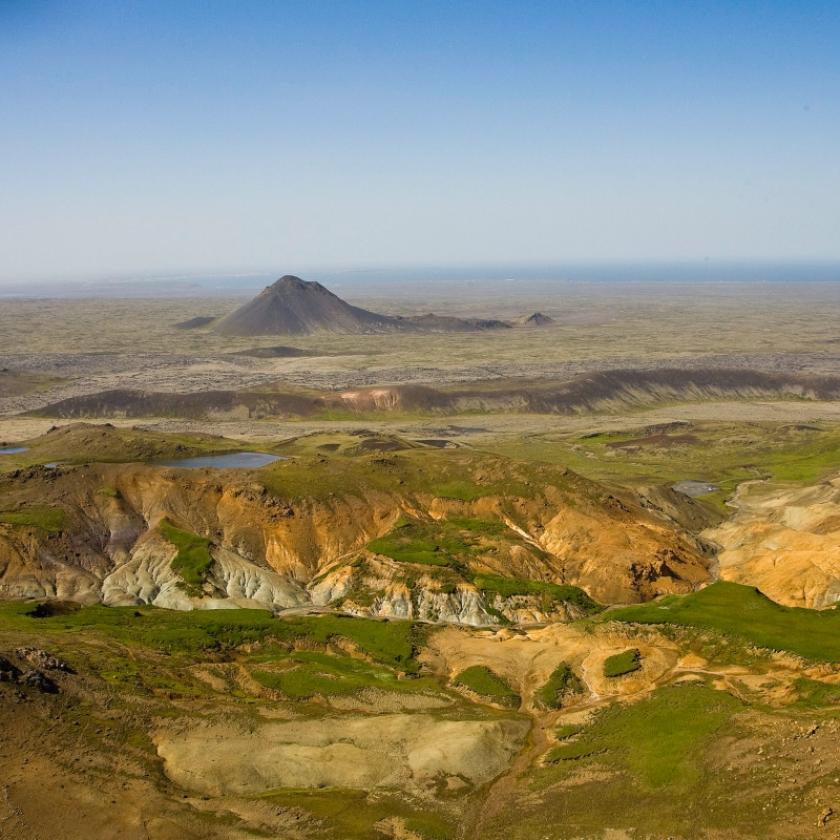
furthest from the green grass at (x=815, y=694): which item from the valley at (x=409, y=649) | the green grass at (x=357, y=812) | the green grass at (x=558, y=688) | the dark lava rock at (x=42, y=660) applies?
the dark lava rock at (x=42, y=660)

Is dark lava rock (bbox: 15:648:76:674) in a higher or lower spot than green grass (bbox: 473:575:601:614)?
higher

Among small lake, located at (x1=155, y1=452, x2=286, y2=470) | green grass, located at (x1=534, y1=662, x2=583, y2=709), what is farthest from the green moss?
small lake, located at (x1=155, y1=452, x2=286, y2=470)

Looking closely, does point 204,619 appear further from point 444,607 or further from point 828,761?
point 828,761

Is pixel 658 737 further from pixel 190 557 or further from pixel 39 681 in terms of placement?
pixel 190 557

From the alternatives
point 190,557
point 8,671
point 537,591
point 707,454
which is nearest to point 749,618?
point 537,591

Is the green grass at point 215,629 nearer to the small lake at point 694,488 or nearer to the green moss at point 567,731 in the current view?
the green moss at point 567,731

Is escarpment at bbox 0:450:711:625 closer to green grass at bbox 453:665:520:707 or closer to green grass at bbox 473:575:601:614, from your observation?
green grass at bbox 473:575:601:614

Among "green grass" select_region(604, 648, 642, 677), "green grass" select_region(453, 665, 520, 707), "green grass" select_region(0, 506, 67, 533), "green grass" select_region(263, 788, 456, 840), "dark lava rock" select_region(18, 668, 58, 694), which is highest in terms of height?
"green grass" select_region(0, 506, 67, 533)
